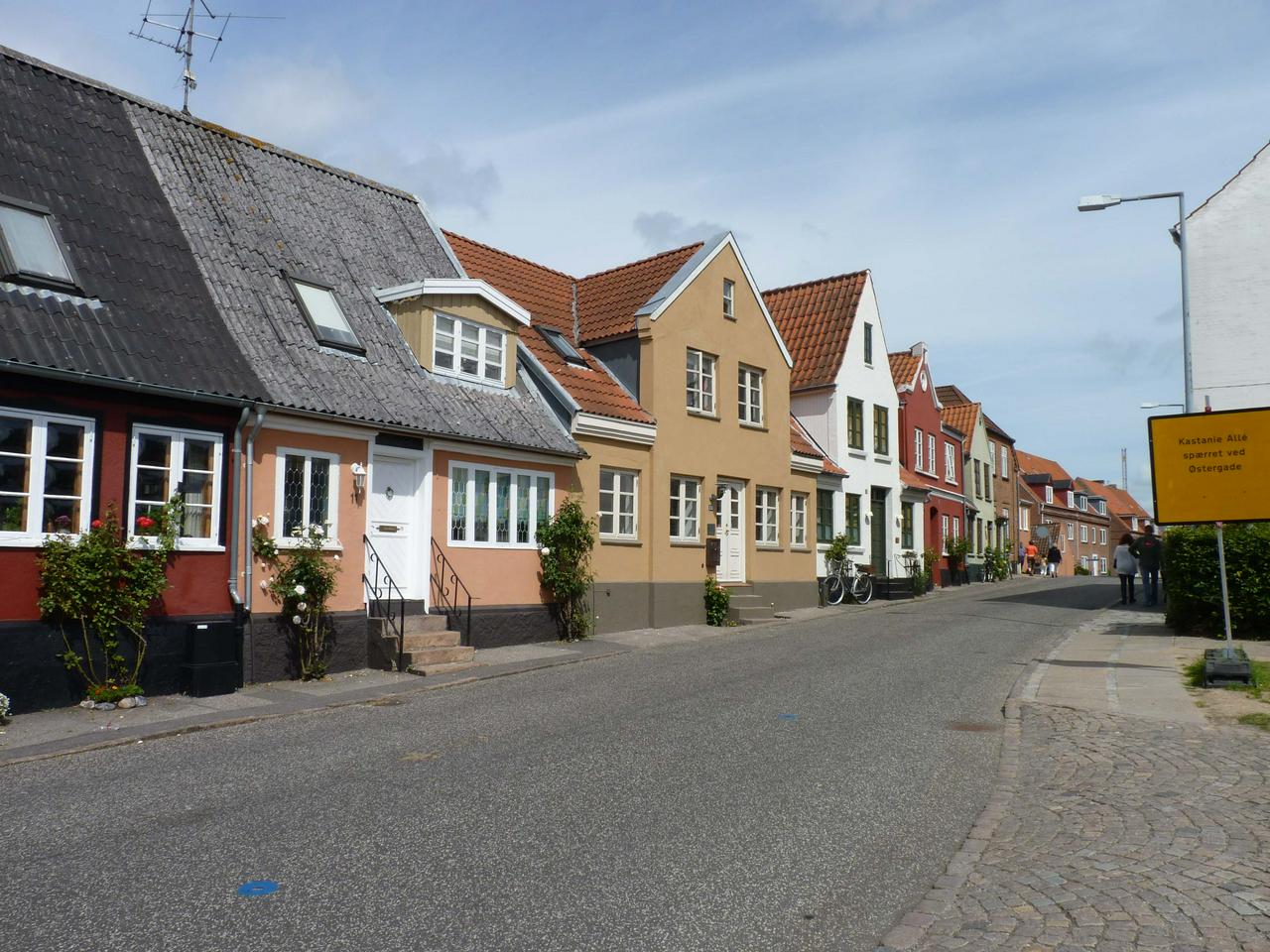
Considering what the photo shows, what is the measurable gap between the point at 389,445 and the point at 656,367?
23.9 feet

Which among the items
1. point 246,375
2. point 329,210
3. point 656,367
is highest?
point 329,210

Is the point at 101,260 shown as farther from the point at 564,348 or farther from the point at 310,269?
the point at 564,348

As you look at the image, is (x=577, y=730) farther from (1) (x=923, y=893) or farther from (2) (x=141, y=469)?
(2) (x=141, y=469)

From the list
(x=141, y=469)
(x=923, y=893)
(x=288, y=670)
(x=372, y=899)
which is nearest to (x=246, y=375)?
(x=141, y=469)

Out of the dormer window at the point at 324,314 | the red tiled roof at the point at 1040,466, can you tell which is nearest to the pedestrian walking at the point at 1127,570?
the dormer window at the point at 324,314

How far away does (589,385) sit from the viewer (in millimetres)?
20422

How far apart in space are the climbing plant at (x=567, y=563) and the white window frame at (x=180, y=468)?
6122 millimetres

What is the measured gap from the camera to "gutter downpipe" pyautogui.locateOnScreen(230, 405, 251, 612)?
43.2 feet

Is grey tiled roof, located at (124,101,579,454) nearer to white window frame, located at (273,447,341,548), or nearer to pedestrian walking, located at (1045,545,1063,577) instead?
white window frame, located at (273,447,341,548)

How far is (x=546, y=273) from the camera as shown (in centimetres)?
2478

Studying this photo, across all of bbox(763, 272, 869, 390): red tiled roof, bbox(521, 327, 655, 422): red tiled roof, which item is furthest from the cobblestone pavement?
bbox(763, 272, 869, 390): red tiled roof

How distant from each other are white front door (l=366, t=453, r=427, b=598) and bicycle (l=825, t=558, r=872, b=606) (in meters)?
13.7

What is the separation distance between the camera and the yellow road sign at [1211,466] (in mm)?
12711

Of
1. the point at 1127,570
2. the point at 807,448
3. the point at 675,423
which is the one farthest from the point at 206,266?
the point at 1127,570
